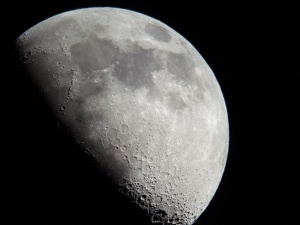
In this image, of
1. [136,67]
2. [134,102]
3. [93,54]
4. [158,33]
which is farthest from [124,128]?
[158,33]

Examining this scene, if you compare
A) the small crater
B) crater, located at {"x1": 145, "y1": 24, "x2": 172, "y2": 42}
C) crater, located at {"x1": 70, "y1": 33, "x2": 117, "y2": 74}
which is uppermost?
crater, located at {"x1": 145, "y1": 24, "x2": 172, "y2": 42}

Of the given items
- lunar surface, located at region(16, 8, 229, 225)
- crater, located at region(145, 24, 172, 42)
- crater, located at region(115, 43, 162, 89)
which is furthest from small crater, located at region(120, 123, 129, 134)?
crater, located at region(145, 24, 172, 42)

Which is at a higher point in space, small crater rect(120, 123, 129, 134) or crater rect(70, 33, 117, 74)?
crater rect(70, 33, 117, 74)

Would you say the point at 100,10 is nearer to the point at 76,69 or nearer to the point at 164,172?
the point at 76,69

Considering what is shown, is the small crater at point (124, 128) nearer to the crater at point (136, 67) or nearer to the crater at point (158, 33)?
the crater at point (136, 67)

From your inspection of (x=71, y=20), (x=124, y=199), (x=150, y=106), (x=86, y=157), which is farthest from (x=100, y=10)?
(x=124, y=199)

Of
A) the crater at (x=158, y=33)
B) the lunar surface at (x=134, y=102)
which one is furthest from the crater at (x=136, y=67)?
the crater at (x=158, y=33)

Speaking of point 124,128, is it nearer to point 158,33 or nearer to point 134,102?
point 134,102

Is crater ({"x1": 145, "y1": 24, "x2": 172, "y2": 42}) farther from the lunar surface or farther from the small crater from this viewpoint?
the small crater
